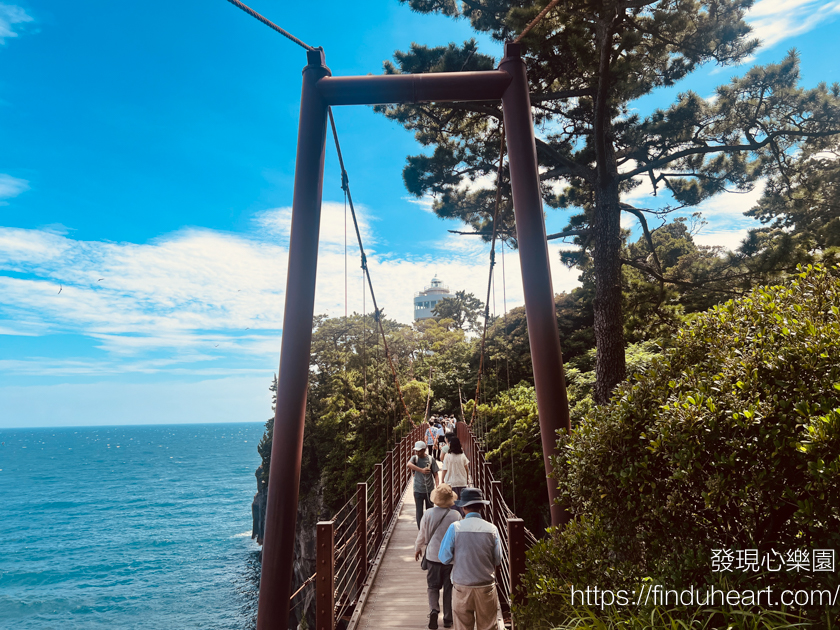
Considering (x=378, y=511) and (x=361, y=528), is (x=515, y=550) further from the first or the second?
(x=378, y=511)

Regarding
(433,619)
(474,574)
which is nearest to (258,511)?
(433,619)

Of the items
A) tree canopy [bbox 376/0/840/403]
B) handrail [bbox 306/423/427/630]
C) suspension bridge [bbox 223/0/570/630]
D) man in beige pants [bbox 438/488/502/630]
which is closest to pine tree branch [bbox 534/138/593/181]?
tree canopy [bbox 376/0/840/403]

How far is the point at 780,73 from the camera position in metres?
6.95

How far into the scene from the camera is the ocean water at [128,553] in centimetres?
2406

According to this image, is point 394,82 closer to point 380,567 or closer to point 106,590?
point 380,567

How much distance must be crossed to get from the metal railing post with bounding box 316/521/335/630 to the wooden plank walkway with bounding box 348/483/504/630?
0.55 metres

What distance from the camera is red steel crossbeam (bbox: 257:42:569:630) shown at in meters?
3.36

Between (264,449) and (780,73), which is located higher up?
(780,73)

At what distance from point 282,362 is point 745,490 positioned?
3001mm

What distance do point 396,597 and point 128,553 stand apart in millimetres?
38719

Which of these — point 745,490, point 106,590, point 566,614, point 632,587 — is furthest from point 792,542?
point 106,590

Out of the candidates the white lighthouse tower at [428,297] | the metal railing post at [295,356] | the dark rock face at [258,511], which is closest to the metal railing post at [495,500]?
the metal railing post at [295,356]

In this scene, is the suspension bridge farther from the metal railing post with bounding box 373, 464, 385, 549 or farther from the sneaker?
the metal railing post with bounding box 373, 464, 385, 549

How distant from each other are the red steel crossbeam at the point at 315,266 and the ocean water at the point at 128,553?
2375cm
